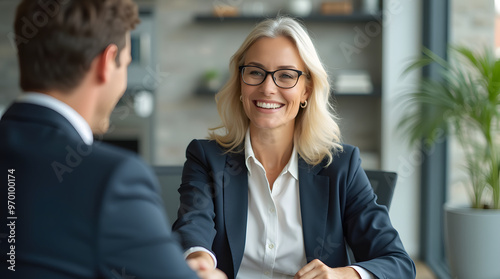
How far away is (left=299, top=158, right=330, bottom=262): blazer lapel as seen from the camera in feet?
5.56

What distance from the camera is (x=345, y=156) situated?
179cm

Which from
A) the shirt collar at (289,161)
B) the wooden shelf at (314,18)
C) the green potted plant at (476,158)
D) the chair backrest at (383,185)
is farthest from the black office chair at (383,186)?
the wooden shelf at (314,18)

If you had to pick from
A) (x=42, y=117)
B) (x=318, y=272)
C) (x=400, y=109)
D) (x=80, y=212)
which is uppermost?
(x=400, y=109)

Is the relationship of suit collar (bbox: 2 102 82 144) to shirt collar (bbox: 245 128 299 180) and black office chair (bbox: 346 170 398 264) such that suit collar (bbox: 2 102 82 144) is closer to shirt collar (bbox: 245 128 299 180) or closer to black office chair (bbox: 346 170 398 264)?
shirt collar (bbox: 245 128 299 180)

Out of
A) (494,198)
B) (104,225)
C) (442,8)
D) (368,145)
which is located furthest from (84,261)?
(368,145)

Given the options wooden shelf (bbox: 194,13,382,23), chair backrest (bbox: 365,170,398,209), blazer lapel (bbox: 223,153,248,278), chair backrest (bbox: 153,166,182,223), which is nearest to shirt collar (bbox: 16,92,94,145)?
blazer lapel (bbox: 223,153,248,278)

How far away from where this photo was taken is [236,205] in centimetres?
174

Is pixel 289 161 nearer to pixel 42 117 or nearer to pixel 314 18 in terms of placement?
pixel 42 117

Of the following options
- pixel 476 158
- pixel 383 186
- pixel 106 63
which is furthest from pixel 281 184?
pixel 476 158

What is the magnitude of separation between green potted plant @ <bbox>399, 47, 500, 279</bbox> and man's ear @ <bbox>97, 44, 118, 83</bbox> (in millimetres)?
2655

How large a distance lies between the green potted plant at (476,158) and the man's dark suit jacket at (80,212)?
2.65m

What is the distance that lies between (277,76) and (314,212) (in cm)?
44

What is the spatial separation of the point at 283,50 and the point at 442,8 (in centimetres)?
274

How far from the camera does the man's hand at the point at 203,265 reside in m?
1.18
